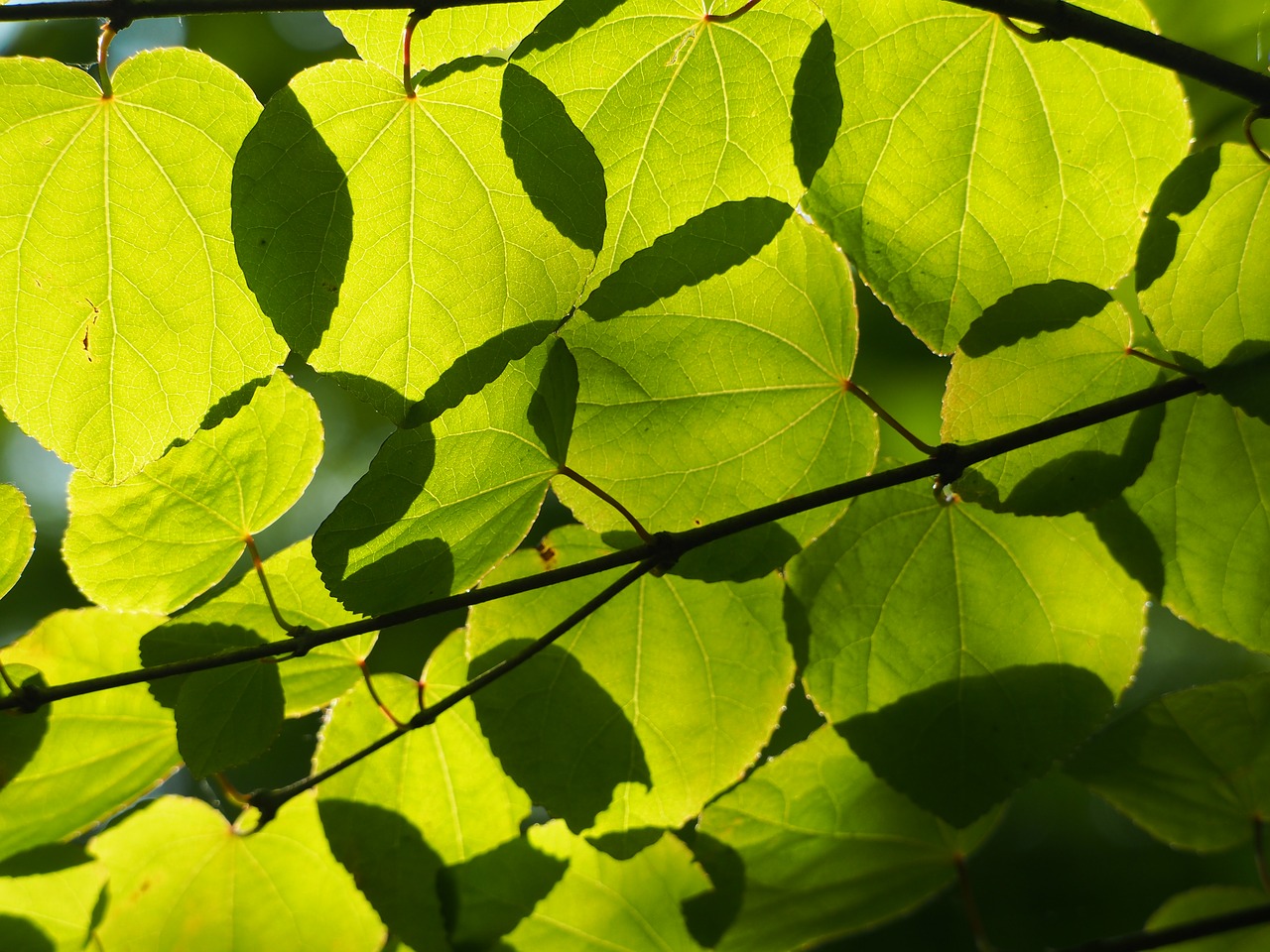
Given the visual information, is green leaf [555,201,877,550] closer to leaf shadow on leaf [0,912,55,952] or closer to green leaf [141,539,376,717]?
green leaf [141,539,376,717]

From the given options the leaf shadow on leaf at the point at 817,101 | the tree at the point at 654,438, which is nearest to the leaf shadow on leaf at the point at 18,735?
the tree at the point at 654,438

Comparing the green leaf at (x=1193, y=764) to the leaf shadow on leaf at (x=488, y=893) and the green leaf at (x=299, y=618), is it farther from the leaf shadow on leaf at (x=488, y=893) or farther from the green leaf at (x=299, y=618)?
the green leaf at (x=299, y=618)

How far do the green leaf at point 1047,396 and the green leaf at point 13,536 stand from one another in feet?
2.14

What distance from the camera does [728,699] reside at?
751 millimetres

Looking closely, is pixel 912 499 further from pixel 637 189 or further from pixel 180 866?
pixel 180 866

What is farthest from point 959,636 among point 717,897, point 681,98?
point 681,98

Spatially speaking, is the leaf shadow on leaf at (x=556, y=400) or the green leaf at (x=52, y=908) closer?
the leaf shadow on leaf at (x=556, y=400)

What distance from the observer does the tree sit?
24.0 inches

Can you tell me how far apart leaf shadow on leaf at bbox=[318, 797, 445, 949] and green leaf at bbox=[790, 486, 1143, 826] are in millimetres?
341

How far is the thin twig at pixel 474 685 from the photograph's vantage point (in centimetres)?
65

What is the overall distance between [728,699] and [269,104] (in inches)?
20.0

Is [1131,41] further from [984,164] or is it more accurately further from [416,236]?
[416,236]

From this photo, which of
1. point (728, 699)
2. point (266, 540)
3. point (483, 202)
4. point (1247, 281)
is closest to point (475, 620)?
point (728, 699)

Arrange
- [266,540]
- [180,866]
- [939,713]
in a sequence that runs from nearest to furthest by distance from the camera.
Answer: [939,713], [180,866], [266,540]
